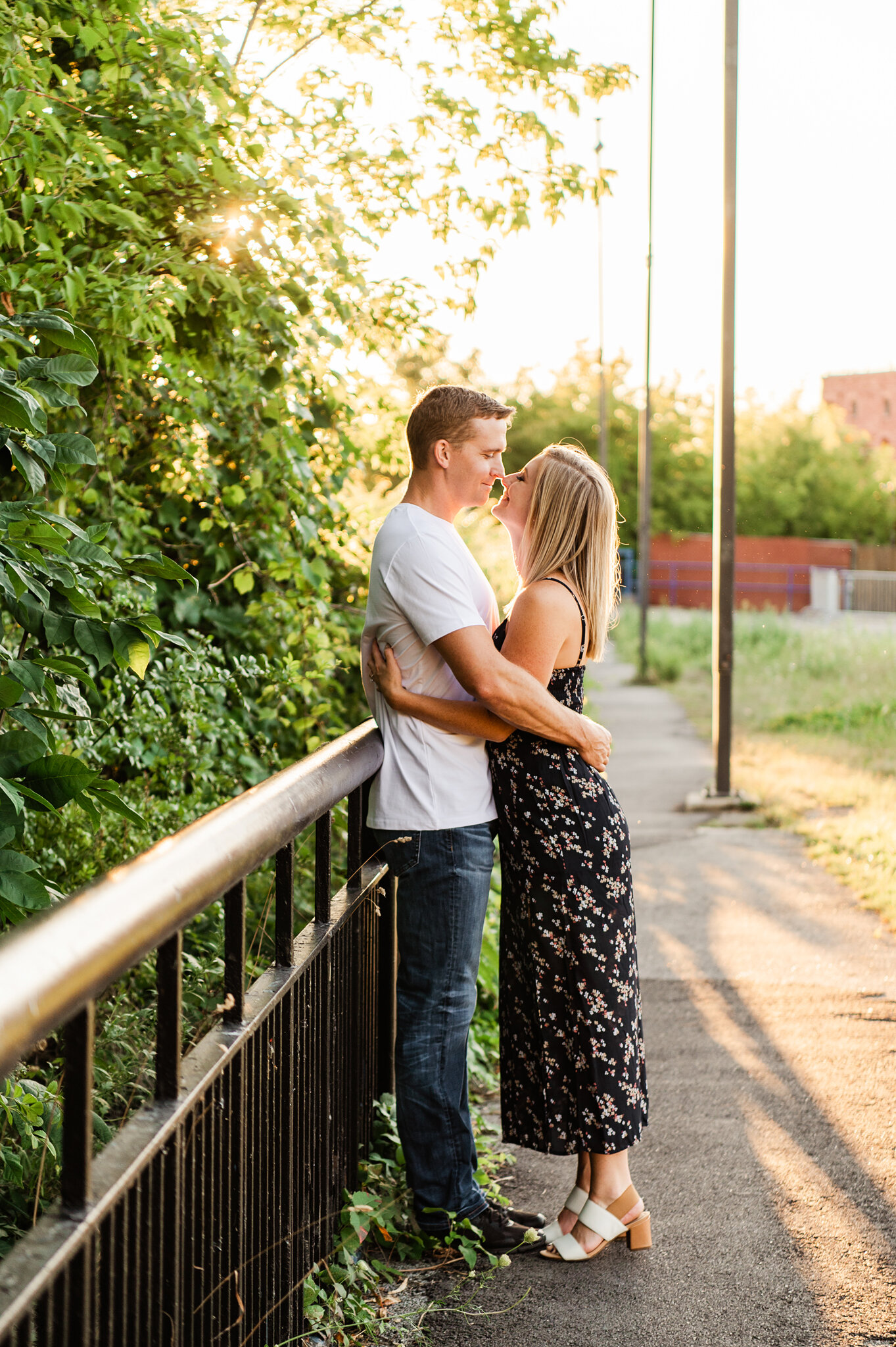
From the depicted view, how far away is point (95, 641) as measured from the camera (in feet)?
7.18

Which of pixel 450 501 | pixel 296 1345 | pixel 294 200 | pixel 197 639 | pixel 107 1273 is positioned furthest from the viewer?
pixel 197 639

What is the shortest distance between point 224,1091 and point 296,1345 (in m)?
0.83

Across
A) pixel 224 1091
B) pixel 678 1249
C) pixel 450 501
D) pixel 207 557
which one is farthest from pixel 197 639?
pixel 224 1091

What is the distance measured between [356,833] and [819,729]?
35.9ft

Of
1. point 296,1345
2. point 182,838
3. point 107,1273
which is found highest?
point 182,838

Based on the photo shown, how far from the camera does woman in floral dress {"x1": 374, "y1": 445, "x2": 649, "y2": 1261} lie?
279 centimetres

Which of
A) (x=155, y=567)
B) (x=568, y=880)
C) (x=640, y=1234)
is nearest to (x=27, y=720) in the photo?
(x=155, y=567)

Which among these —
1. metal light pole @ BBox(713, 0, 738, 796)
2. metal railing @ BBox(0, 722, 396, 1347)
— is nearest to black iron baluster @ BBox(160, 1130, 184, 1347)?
metal railing @ BBox(0, 722, 396, 1347)

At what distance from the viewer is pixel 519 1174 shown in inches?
136

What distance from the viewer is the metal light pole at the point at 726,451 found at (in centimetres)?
889

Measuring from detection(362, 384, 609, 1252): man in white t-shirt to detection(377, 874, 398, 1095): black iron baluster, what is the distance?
1.31 ft

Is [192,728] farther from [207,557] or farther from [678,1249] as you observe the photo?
[678,1249]

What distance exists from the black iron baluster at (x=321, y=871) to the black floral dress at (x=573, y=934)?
488 mm

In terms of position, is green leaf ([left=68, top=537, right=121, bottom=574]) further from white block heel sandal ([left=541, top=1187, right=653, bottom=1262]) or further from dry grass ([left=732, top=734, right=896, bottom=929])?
dry grass ([left=732, top=734, right=896, bottom=929])
